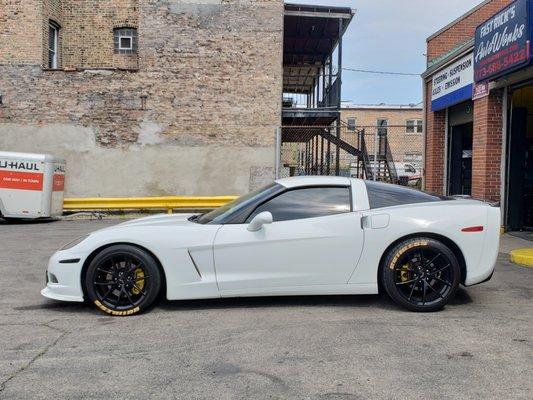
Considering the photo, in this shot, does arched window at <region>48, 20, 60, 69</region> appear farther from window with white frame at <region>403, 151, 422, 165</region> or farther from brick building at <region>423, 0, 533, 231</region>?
window with white frame at <region>403, 151, 422, 165</region>

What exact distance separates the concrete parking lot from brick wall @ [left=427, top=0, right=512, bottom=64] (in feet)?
31.1

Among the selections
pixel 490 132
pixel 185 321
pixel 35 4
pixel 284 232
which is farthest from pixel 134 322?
pixel 35 4

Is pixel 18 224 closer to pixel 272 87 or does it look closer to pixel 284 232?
pixel 272 87

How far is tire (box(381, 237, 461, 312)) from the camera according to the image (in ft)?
17.3

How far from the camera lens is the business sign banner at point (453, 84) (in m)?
11.9

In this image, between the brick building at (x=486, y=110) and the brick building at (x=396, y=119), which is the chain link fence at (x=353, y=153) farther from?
the brick building at (x=486, y=110)

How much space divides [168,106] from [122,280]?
1275 cm

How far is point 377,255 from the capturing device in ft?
17.5

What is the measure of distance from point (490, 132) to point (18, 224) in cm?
1181

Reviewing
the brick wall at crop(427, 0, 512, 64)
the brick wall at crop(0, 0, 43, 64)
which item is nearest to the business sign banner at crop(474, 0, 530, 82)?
the brick wall at crop(427, 0, 512, 64)

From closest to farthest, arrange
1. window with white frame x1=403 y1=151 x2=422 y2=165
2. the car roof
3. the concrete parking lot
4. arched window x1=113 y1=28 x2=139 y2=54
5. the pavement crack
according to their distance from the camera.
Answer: the concrete parking lot, the pavement crack, the car roof, arched window x1=113 y1=28 x2=139 y2=54, window with white frame x1=403 y1=151 x2=422 y2=165

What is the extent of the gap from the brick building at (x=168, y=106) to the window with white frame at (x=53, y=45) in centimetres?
82

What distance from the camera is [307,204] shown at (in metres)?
5.50

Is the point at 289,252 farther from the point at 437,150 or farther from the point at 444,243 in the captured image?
the point at 437,150
